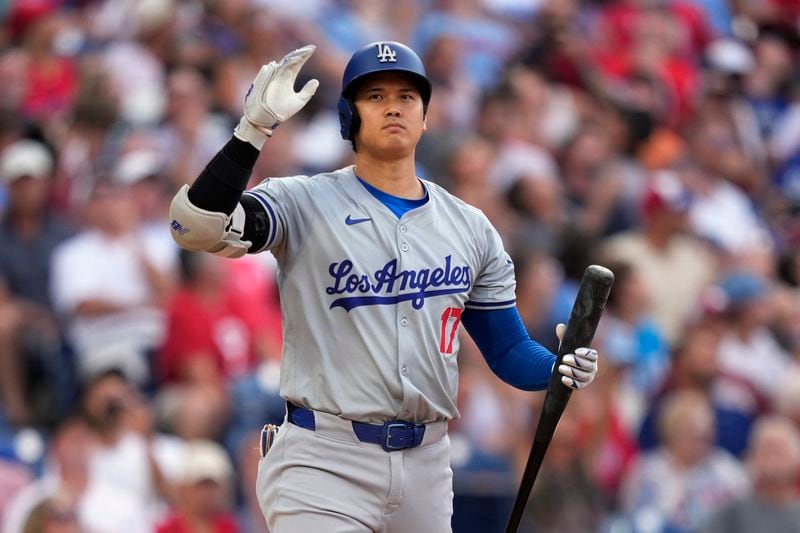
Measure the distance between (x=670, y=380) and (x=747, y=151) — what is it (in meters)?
4.02

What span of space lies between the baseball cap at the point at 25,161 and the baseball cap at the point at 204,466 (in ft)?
6.50

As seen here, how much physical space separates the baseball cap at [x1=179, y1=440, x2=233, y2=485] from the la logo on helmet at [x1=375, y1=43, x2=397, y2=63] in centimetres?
325

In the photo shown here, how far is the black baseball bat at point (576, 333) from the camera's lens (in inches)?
176

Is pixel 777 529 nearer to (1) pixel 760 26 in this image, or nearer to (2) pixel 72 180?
(2) pixel 72 180

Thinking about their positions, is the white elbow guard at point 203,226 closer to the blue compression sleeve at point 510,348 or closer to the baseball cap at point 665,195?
the blue compression sleeve at point 510,348

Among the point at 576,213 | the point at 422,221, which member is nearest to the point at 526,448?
the point at 576,213

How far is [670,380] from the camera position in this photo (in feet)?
29.8

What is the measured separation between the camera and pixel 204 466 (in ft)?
23.7

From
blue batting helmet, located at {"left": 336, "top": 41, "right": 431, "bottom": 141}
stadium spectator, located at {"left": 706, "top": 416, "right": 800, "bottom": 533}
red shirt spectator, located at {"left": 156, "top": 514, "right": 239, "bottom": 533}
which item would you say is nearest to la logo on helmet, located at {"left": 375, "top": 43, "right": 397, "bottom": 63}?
blue batting helmet, located at {"left": 336, "top": 41, "right": 431, "bottom": 141}

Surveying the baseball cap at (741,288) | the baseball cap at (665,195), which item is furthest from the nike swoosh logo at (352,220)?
the baseball cap at (665,195)

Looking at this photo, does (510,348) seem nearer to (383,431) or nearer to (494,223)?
(383,431)

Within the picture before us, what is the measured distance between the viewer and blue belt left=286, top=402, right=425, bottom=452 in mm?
4484

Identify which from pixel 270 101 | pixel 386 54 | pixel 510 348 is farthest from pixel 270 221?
pixel 510 348

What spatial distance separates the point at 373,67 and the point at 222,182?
652 mm
